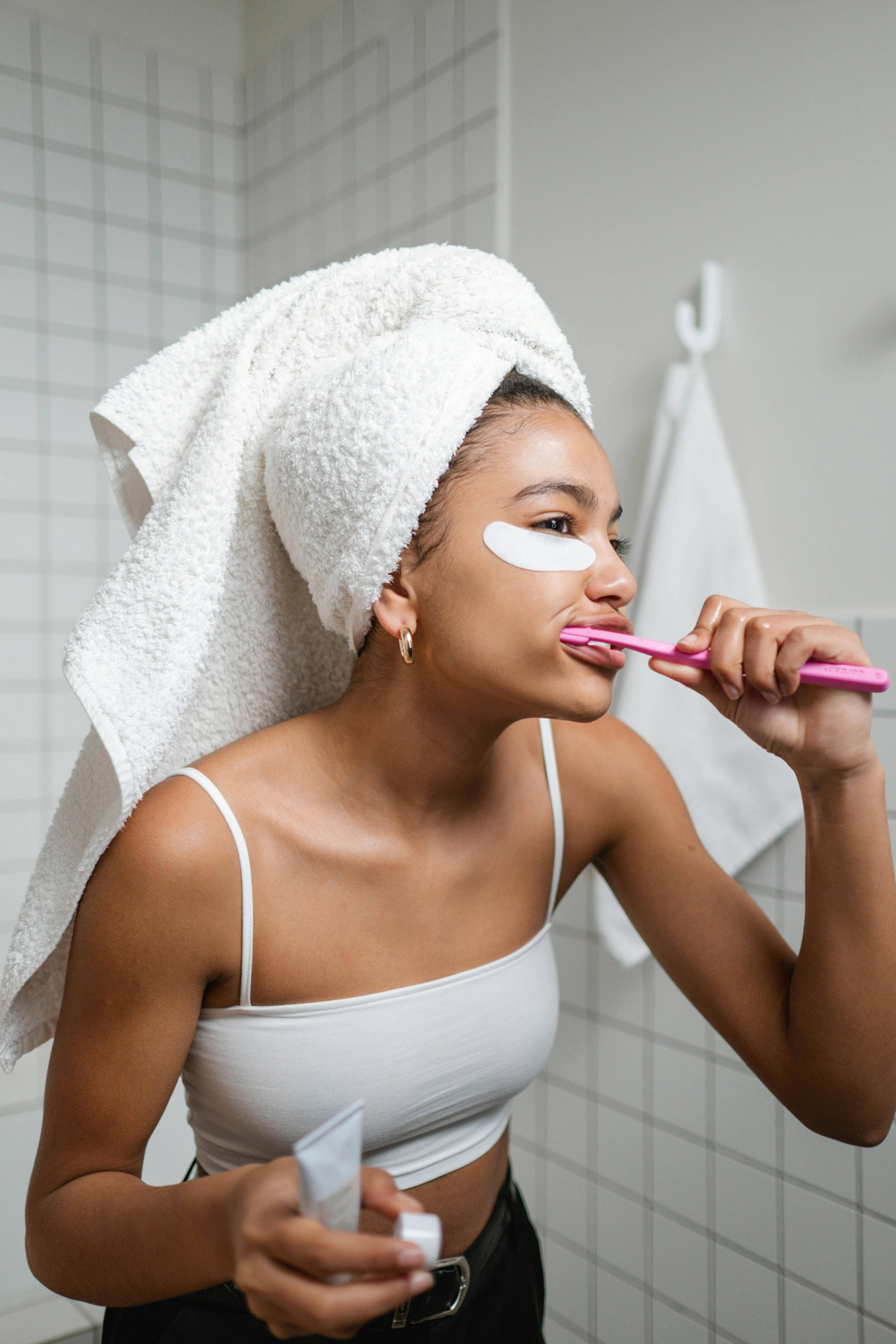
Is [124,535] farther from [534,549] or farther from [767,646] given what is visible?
[767,646]

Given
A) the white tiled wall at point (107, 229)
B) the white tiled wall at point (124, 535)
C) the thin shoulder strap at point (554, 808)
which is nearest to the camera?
the thin shoulder strap at point (554, 808)

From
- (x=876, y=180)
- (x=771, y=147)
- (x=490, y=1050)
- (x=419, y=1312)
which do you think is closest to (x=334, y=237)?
(x=771, y=147)

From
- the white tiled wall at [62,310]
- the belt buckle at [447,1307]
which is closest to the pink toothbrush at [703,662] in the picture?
the belt buckle at [447,1307]

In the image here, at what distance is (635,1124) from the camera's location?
141 centimetres

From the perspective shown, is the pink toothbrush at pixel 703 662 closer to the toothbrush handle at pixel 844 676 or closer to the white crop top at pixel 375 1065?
the toothbrush handle at pixel 844 676

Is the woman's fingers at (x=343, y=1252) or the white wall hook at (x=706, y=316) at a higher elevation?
the white wall hook at (x=706, y=316)

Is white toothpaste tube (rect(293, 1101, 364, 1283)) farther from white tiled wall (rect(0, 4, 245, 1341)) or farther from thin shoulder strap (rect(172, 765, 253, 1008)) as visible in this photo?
white tiled wall (rect(0, 4, 245, 1341))

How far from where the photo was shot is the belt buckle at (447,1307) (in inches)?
30.4

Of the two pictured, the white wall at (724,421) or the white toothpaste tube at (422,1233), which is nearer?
the white toothpaste tube at (422,1233)

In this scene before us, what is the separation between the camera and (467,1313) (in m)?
0.83

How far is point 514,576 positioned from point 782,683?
0.20 m

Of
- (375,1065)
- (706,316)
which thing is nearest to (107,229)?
(706,316)

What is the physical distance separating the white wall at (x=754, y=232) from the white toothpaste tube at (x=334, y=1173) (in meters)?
0.91

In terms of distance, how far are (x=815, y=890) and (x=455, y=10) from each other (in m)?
1.54
